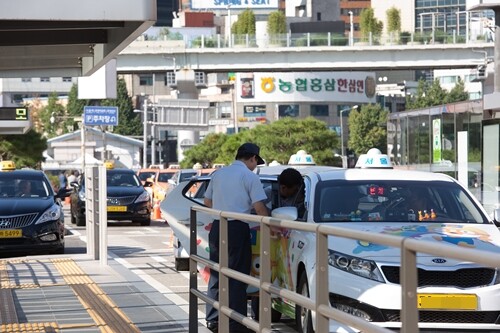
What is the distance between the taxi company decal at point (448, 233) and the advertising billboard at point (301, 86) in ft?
429

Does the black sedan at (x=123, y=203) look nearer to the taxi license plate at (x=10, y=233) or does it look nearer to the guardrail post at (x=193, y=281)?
the taxi license plate at (x=10, y=233)

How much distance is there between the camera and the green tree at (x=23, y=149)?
8731cm

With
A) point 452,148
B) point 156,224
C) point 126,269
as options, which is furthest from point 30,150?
point 126,269

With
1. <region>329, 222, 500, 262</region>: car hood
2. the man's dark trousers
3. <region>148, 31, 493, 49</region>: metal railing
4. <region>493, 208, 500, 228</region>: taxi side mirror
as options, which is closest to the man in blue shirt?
the man's dark trousers

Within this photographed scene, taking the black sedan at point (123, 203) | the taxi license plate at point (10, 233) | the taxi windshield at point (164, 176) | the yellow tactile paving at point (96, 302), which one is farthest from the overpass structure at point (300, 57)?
the yellow tactile paving at point (96, 302)

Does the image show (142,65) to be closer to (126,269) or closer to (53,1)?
(126,269)

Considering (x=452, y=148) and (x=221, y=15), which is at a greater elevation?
(x=221, y=15)

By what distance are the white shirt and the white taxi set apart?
0.30m

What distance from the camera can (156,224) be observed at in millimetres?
37906

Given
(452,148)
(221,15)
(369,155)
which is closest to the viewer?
(369,155)

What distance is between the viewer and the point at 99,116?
45.3m

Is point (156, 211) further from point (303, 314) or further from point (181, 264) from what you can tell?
point (303, 314)

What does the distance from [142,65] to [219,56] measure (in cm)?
436

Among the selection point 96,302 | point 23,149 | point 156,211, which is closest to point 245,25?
point 23,149
